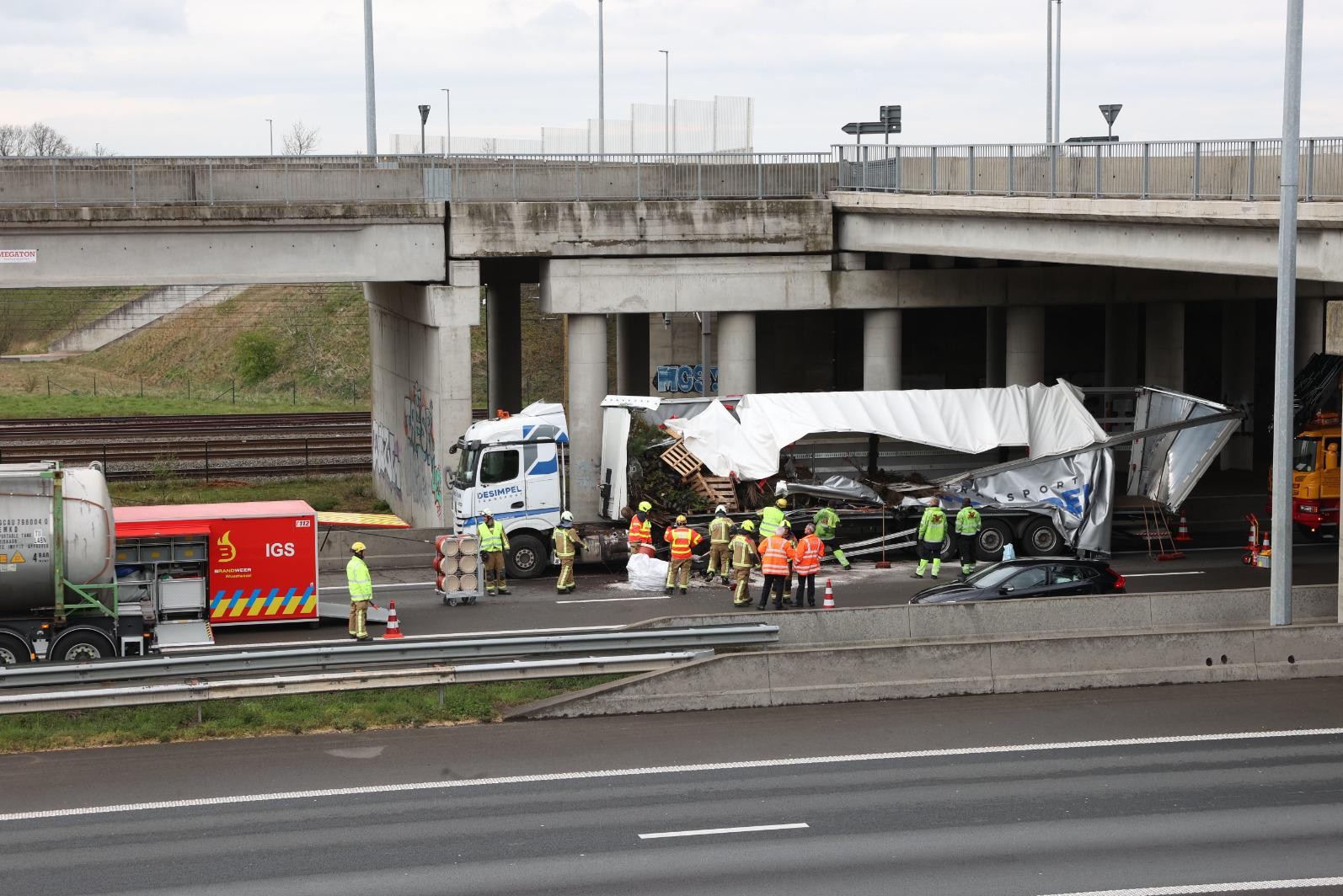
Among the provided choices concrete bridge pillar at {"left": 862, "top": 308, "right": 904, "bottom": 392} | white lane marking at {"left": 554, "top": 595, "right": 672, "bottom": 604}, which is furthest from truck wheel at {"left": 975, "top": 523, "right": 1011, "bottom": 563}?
concrete bridge pillar at {"left": 862, "top": 308, "right": 904, "bottom": 392}

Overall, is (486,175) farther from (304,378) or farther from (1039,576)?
(304,378)

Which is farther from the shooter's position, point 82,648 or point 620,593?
point 620,593

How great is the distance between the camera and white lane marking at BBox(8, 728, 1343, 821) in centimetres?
1473

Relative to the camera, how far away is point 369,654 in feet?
60.3

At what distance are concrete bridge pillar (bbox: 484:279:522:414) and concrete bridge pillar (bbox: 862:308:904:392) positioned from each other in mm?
12564

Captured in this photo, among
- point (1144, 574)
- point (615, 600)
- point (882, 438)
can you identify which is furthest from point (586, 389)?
point (1144, 574)

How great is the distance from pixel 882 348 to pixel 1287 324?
633 inches

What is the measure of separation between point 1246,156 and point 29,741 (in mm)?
18245

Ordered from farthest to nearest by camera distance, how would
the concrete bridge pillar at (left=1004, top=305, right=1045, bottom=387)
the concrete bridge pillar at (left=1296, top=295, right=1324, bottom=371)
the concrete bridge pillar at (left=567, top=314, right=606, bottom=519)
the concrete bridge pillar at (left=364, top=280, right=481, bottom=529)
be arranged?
1. the concrete bridge pillar at (left=1296, top=295, right=1324, bottom=371)
2. the concrete bridge pillar at (left=1004, top=305, right=1045, bottom=387)
3. the concrete bridge pillar at (left=567, top=314, right=606, bottom=519)
4. the concrete bridge pillar at (left=364, top=280, right=481, bottom=529)

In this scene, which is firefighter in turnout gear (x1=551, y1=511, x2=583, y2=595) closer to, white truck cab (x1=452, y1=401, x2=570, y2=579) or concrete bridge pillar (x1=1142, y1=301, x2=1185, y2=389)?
white truck cab (x1=452, y1=401, x2=570, y2=579)

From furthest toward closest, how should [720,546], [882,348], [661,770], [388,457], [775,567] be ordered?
[388,457] → [882,348] → [720,546] → [775,567] → [661,770]

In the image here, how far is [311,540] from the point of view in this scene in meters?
22.6

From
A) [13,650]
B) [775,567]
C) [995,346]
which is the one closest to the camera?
[13,650]

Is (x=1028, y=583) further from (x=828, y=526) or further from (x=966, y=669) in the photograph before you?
(x=828, y=526)
